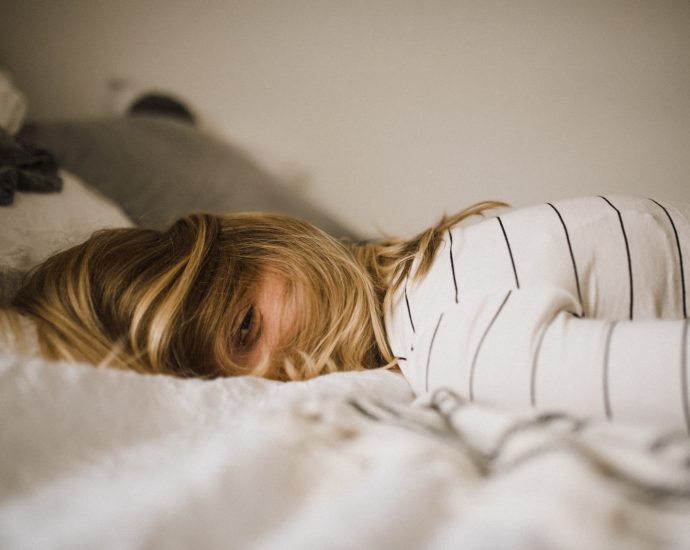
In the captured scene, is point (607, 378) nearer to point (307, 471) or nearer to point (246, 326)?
point (307, 471)

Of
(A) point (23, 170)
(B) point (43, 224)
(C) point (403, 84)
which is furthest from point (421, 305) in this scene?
(C) point (403, 84)

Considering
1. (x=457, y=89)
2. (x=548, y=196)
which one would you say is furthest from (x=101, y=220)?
(x=548, y=196)

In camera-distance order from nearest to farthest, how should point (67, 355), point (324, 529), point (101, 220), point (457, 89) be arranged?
point (324, 529) < point (67, 355) < point (101, 220) < point (457, 89)

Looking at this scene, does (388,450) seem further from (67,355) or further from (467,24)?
(467,24)

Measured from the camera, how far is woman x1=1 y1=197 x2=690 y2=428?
365 mm

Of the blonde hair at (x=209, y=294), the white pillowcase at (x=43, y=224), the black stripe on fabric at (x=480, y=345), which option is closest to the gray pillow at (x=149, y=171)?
the white pillowcase at (x=43, y=224)

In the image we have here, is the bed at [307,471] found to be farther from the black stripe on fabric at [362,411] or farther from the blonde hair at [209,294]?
the blonde hair at [209,294]

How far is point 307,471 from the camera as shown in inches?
10.5

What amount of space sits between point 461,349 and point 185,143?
961 millimetres

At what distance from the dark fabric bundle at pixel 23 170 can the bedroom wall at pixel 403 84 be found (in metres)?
0.67

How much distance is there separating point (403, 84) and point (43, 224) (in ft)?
3.29

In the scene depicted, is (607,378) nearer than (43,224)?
Yes

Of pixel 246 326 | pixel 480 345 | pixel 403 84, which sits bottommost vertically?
pixel 246 326

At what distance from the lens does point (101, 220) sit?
73 cm
